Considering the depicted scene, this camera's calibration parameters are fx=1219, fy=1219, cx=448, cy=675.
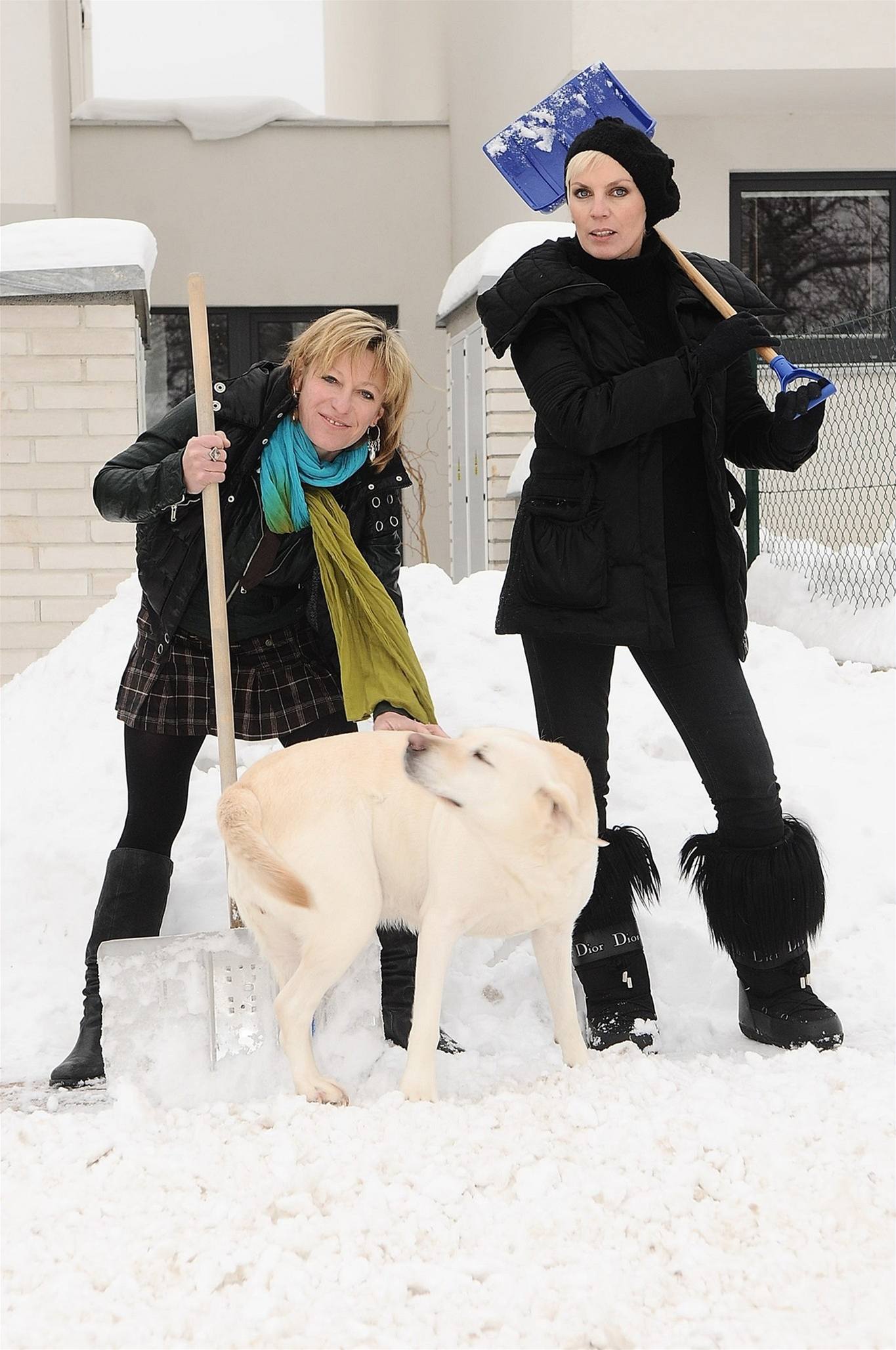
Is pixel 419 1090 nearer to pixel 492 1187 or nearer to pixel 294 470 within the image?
pixel 492 1187

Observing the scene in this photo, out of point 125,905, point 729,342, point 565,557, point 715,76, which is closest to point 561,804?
point 565,557

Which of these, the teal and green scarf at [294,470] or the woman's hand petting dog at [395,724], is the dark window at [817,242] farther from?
the woman's hand petting dog at [395,724]

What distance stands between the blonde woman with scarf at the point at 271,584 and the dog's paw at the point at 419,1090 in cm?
62

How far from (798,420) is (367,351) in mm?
975

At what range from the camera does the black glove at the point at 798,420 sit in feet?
8.77

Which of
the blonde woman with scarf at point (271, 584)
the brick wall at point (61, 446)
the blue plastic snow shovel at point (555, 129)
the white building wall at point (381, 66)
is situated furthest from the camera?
A: the white building wall at point (381, 66)

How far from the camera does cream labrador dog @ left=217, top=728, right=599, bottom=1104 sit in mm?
2242

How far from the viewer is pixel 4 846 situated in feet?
13.1

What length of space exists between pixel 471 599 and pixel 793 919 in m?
2.53

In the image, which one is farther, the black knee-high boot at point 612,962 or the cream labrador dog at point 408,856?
the black knee-high boot at point 612,962

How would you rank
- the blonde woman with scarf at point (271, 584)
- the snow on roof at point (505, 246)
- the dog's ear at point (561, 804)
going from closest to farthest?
the dog's ear at point (561, 804), the blonde woman with scarf at point (271, 584), the snow on roof at point (505, 246)

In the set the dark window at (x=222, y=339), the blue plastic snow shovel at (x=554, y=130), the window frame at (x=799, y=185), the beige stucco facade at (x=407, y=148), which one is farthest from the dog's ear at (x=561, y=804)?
the dark window at (x=222, y=339)

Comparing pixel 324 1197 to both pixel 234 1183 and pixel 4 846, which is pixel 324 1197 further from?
pixel 4 846

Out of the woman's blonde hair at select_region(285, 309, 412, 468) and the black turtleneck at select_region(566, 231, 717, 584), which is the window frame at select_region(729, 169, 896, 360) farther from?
the woman's blonde hair at select_region(285, 309, 412, 468)
